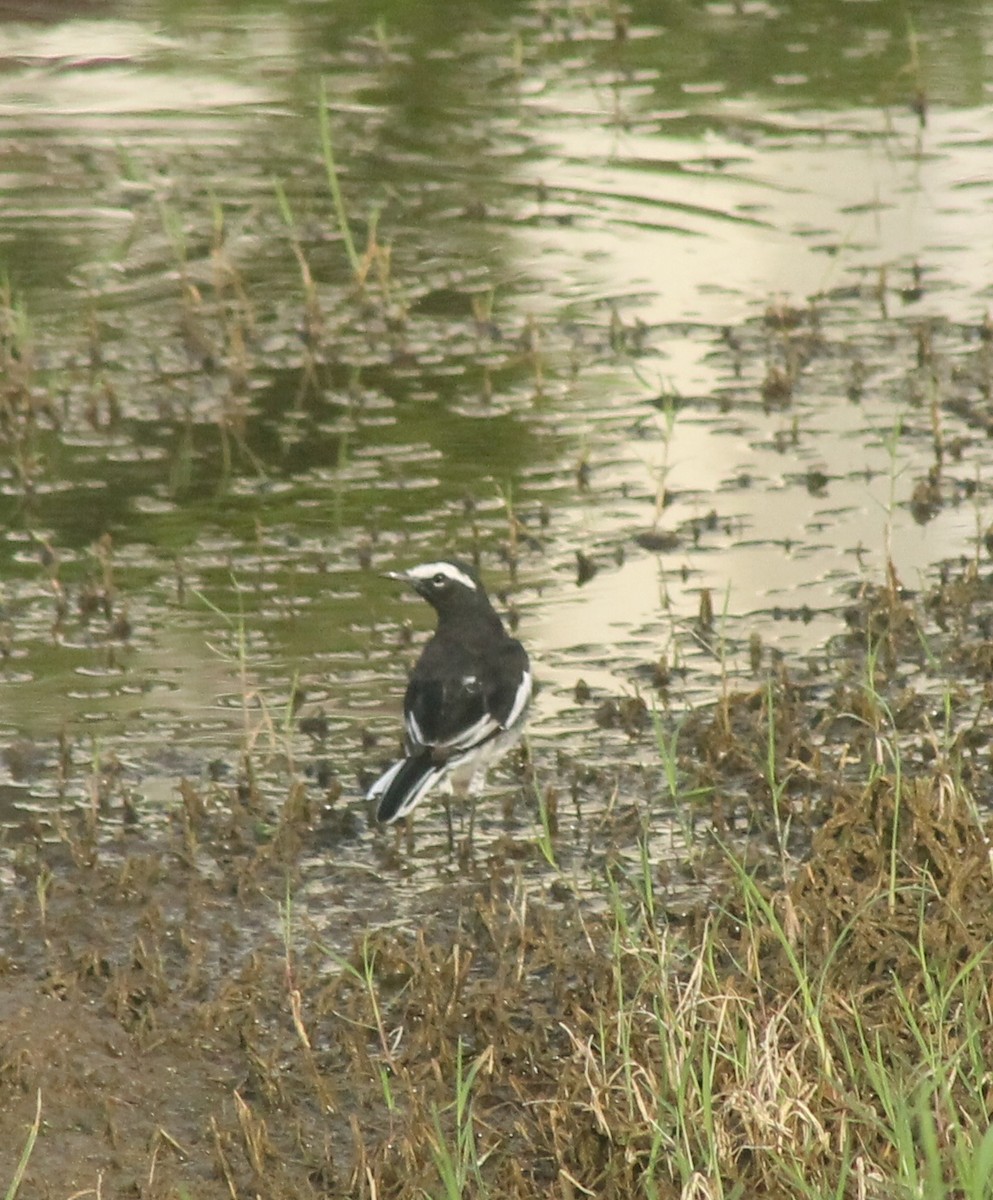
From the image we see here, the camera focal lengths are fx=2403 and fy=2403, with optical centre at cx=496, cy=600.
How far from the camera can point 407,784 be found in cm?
642

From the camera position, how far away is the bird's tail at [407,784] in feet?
21.0

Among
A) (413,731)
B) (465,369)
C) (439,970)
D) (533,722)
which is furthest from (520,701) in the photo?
(465,369)

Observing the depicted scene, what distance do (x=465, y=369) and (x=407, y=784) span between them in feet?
13.3

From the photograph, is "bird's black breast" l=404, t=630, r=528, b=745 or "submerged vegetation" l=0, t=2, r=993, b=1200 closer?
"submerged vegetation" l=0, t=2, r=993, b=1200

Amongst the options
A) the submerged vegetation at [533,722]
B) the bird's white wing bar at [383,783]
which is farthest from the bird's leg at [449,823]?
the bird's white wing bar at [383,783]

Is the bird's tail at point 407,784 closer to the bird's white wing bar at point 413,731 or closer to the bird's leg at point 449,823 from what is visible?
the bird's white wing bar at point 413,731

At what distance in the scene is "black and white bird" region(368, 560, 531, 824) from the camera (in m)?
6.47

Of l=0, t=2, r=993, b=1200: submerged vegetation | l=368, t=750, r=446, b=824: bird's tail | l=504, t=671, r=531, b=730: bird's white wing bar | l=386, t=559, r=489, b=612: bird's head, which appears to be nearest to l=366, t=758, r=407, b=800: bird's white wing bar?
l=368, t=750, r=446, b=824: bird's tail

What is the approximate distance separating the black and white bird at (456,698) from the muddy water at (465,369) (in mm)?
219

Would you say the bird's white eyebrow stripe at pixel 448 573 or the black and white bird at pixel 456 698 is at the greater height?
the bird's white eyebrow stripe at pixel 448 573

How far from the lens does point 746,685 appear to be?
24.6 ft

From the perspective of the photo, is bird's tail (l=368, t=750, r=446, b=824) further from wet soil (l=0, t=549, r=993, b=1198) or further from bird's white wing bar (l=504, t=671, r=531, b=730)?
bird's white wing bar (l=504, t=671, r=531, b=730)

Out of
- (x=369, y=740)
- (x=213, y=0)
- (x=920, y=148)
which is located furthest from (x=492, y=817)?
(x=213, y=0)

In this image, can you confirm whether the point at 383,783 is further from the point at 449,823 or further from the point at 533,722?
the point at 533,722
